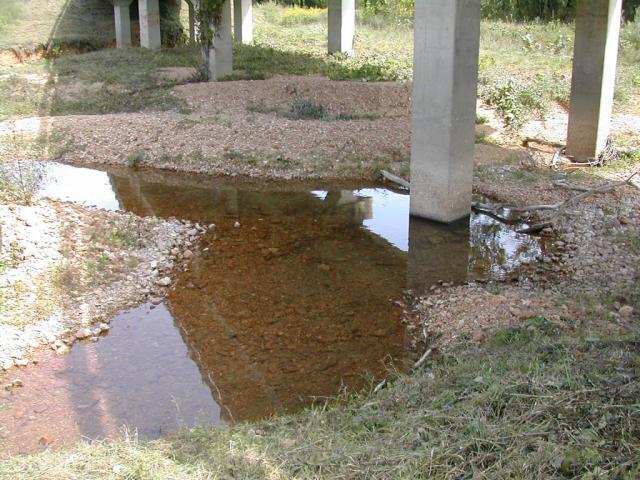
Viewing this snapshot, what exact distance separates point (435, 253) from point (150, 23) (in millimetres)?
24066

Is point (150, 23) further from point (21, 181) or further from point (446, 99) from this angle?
point (446, 99)

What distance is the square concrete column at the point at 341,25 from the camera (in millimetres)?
28438

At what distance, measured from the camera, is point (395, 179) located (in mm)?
13688

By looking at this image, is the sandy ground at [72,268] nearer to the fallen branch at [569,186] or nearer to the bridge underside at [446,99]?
the bridge underside at [446,99]

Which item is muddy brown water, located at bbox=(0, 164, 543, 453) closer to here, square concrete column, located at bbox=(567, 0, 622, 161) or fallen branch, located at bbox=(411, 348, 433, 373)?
fallen branch, located at bbox=(411, 348, 433, 373)

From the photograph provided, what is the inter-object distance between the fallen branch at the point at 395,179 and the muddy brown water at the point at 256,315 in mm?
253

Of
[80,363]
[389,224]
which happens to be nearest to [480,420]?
[80,363]

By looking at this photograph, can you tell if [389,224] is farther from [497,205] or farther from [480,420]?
[480,420]

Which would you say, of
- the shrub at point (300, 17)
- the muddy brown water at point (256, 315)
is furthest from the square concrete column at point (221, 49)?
the shrub at point (300, 17)

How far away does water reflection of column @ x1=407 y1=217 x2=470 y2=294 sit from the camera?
32.8 feet

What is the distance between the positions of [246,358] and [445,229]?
479 cm

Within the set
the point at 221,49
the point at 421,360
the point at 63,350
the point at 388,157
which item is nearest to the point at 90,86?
the point at 221,49

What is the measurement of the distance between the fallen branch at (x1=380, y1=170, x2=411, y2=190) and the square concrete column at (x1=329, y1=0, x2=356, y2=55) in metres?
15.5

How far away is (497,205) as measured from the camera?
39.8 feet
